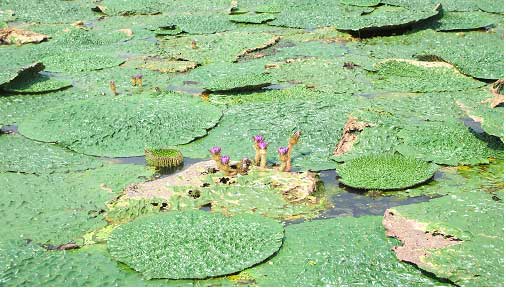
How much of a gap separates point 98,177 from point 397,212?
2.15 meters

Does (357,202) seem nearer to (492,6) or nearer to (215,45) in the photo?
(215,45)

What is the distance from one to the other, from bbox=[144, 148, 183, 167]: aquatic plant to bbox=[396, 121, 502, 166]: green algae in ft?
5.49

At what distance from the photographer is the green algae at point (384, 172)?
16.0ft

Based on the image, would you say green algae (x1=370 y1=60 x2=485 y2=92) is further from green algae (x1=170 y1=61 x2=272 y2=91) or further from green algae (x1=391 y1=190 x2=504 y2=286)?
green algae (x1=391 y1=190 x2=504 y2=286)

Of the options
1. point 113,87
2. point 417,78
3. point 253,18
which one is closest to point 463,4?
point 253,18

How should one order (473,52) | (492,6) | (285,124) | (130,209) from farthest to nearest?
(492,6)
(473,52)
(285,124)
(130,209)

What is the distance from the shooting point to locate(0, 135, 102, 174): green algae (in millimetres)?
5309

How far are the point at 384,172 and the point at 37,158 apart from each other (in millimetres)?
2618

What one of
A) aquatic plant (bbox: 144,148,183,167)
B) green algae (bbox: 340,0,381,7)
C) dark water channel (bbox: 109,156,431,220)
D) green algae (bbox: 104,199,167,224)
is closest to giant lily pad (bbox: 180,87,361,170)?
aquatic plant (bbox: 144,148,183,167)

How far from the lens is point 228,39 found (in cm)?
895

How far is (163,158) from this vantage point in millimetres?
5332

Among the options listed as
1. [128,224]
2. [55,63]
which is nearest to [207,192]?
[128,224]

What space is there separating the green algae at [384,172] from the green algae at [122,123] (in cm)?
138

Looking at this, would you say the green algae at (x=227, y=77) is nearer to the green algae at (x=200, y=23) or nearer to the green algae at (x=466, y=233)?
the green algae at (x=200, y=23)
